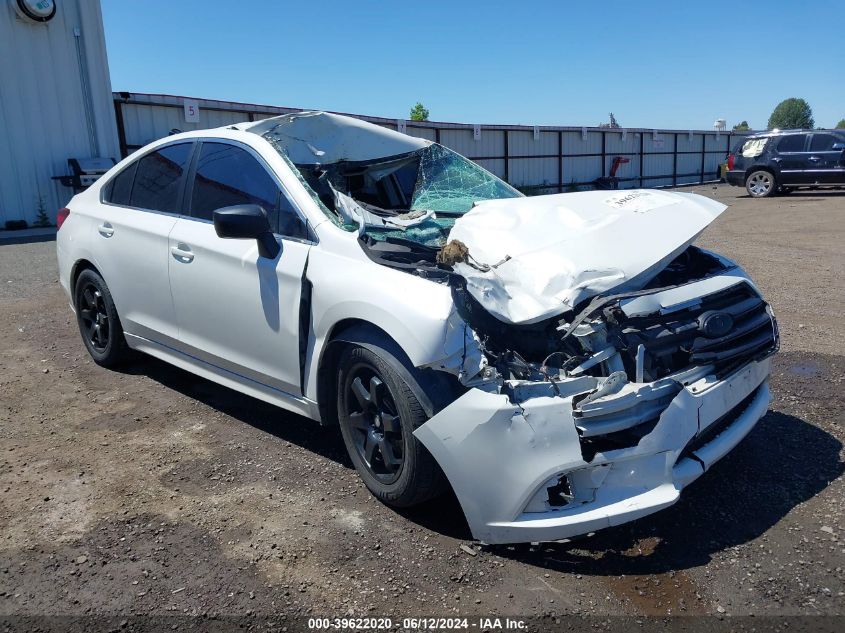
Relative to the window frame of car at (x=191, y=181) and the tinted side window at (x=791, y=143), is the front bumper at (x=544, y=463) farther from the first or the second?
the tinted side window at (x=791, y=143)

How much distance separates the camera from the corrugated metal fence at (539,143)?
1574 centimetres

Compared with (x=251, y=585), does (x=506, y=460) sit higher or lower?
higher

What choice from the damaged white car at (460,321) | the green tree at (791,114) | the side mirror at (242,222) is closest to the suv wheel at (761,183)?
the damaged white car at (460,321)

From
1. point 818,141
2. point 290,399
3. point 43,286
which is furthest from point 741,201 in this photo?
point 290,399

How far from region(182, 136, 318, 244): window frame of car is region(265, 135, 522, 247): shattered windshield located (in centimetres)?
14

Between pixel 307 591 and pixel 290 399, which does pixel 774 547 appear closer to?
pixel 307 591

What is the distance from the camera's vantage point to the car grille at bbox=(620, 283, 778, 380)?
2836 mm

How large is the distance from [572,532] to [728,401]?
0.95m

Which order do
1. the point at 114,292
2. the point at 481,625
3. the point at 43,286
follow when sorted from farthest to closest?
the point at 43,286 → the point at 114,292 → the point at 481,625

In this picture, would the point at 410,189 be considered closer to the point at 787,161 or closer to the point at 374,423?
the point at 374,423

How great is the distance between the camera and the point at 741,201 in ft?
65.5

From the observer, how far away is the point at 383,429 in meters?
3.08

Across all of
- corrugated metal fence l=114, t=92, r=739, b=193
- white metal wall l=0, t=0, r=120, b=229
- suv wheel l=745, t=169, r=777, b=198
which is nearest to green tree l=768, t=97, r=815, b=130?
corrugated metal fence l=114, t=92, r=739, b=193

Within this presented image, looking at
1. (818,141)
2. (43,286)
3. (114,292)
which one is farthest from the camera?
(818,141)
